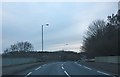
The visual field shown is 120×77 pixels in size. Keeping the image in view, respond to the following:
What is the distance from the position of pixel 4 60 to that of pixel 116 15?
56.7 m

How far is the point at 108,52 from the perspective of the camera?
8238cm

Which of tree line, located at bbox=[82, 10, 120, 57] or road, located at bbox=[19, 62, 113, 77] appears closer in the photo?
road, located at bbox=[19, 62, 113, 77]

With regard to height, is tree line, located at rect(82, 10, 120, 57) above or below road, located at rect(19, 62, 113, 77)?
above

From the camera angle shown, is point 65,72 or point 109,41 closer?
point 65,72

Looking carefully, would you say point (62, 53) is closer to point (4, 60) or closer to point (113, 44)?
point (113, 44)

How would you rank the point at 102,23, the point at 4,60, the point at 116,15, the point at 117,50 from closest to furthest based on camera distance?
1. the point at 4,60
2. the point at 117,50
3. the point at 116,15
4. the point at 102,23

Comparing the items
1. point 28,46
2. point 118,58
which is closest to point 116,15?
point 118,58

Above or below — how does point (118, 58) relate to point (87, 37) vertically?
below

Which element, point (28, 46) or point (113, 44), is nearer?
point (113, 44)

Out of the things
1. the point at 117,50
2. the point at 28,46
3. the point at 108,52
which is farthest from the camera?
the point at 28,46

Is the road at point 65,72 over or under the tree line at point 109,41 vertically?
under

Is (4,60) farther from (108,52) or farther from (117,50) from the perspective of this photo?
(108,52)

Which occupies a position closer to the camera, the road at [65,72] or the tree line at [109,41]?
the road at [65,72]

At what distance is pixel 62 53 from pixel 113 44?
282 ft
